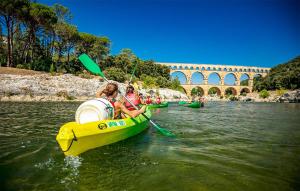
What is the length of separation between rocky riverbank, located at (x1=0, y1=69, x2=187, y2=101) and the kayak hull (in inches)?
679

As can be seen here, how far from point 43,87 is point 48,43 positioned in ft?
55.3

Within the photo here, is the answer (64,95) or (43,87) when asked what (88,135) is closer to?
(43,87)

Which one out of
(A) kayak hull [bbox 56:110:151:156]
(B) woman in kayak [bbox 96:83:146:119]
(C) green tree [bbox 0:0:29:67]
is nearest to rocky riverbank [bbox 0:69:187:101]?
(C) green tree [bbox 0:0:29:67]

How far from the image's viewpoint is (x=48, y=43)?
41.1m

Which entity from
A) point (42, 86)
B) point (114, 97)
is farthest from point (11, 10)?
point (114, 97)

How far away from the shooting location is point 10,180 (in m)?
3.53

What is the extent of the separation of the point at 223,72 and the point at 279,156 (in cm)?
9340

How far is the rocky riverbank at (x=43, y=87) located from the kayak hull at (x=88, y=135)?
1725cm

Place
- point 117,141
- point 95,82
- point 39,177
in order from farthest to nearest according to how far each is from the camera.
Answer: point 95,82
point 117,141
point 39,177

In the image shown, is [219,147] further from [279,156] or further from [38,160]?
[38,160]

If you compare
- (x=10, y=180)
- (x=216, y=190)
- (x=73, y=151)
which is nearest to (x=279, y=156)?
(x=216, y=190)

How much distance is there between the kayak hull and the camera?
14.0 feet

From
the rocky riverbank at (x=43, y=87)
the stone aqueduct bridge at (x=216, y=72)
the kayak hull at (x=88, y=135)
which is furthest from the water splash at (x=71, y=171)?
the stone aqueduct bridge at (x=216, y=72)

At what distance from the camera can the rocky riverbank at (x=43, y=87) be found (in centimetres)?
2503
